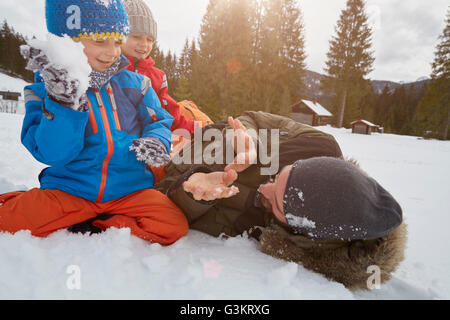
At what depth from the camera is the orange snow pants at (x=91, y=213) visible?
4.42 feet

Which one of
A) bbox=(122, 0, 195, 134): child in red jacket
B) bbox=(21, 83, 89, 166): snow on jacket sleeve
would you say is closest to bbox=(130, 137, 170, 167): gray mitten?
bbox=(21, 83, 89, 166): snow on jacket sleeve

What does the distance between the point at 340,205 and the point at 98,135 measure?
4.63 ft

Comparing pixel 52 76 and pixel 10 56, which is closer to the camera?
pixel 52 76

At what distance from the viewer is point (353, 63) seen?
21.7m

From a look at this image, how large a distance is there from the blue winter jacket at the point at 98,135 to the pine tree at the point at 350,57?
75.7 feet

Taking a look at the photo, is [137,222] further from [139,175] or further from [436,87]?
[436,87]

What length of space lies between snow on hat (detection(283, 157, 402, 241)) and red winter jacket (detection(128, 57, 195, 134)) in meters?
2.14

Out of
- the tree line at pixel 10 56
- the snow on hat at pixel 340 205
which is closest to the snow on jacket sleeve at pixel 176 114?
the snow on hat at pixel 340 205

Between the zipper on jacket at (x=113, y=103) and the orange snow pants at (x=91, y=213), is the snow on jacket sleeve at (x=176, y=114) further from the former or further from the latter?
the orange snow pants at (x=91, y=213)

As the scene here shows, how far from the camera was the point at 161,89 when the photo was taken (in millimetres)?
3088

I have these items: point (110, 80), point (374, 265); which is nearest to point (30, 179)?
point (110, 80)

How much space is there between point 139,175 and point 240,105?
1410 cm

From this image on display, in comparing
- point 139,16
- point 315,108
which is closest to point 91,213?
point 139,16
